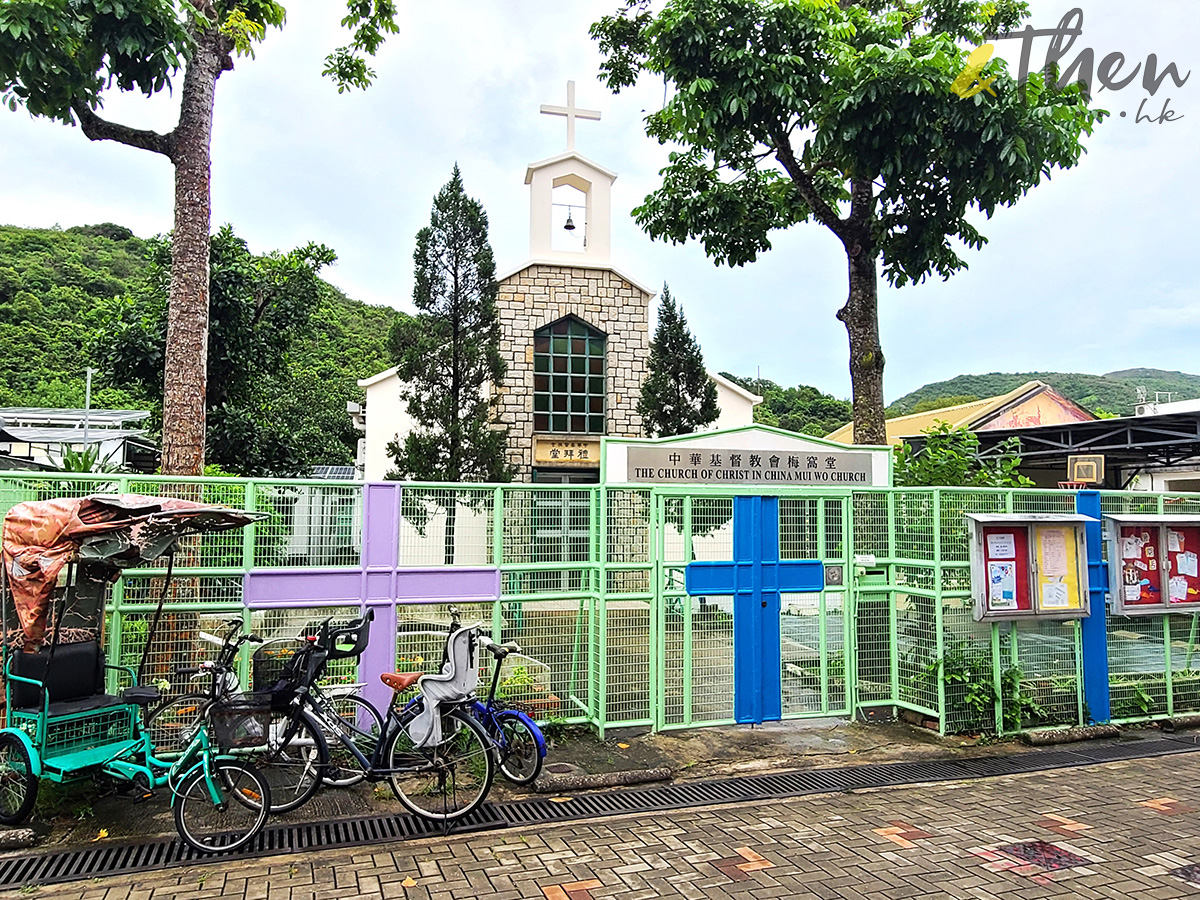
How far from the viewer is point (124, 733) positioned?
207 inches

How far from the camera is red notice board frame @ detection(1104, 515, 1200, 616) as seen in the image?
7.66m

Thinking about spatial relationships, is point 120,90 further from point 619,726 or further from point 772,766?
point 772,766

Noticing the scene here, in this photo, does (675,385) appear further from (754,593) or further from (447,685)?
(447,685)

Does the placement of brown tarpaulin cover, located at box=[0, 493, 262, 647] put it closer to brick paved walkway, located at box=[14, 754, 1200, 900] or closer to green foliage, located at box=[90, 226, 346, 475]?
brick paved walkway, located at box=[14, 754, 1200, 900]

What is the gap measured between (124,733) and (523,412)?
1300 centimetres

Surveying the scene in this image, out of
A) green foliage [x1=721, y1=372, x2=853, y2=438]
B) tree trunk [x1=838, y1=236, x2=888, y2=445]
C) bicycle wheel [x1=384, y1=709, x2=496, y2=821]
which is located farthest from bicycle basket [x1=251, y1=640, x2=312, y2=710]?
green foliage [x1=721, y1=372, x2=853, y2=438]

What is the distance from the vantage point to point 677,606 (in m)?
7.14

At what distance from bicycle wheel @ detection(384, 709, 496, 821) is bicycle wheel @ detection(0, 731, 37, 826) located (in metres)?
2.00

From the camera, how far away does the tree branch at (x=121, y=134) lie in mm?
7820

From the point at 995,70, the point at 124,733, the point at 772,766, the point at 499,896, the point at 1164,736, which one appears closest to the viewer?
the point at 499,896

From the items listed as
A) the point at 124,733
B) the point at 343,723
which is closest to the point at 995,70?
the point at 343,723

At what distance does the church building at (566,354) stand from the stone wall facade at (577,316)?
2 cm

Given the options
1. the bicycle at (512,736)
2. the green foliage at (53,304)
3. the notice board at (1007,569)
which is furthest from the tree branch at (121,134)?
the green foliage at (53,304)

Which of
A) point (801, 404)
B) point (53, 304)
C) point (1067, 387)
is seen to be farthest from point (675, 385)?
point (1067, 387)
